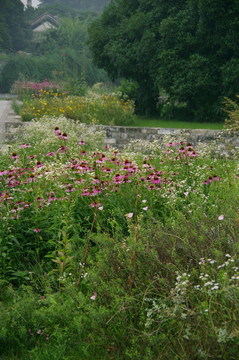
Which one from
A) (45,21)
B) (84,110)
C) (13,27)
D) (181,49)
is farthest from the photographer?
(45,21)

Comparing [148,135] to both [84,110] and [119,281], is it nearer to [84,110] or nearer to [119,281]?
[84,110]

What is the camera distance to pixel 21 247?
12.8 ft

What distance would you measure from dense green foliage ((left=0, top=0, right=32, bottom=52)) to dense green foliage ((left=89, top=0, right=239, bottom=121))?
3249 cm

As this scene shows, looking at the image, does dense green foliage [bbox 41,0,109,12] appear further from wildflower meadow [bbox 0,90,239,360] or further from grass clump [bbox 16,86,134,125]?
wildflower meadow [bbox 0,90,239,360]

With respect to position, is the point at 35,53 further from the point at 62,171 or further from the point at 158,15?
the point at 62,171

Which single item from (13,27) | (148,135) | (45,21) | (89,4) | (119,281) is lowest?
(148,135)

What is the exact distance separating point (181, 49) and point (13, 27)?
39.4 meters

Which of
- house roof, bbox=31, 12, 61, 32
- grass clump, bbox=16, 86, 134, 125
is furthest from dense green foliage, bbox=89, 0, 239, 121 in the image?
house roof, bbox=31, 12, 61, 32

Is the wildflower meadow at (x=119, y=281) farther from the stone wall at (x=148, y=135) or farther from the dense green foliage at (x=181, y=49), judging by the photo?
the dense green foliage at (x=181, y=49)

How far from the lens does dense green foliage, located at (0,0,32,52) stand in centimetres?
4791

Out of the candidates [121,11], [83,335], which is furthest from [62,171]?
[121,11]

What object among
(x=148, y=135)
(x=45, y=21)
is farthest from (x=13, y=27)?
(x=148, y=135)

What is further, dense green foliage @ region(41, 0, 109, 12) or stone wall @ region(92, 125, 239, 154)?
dense green foliage @ region(41, 0, 109, 12)

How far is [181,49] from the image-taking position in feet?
54.4
